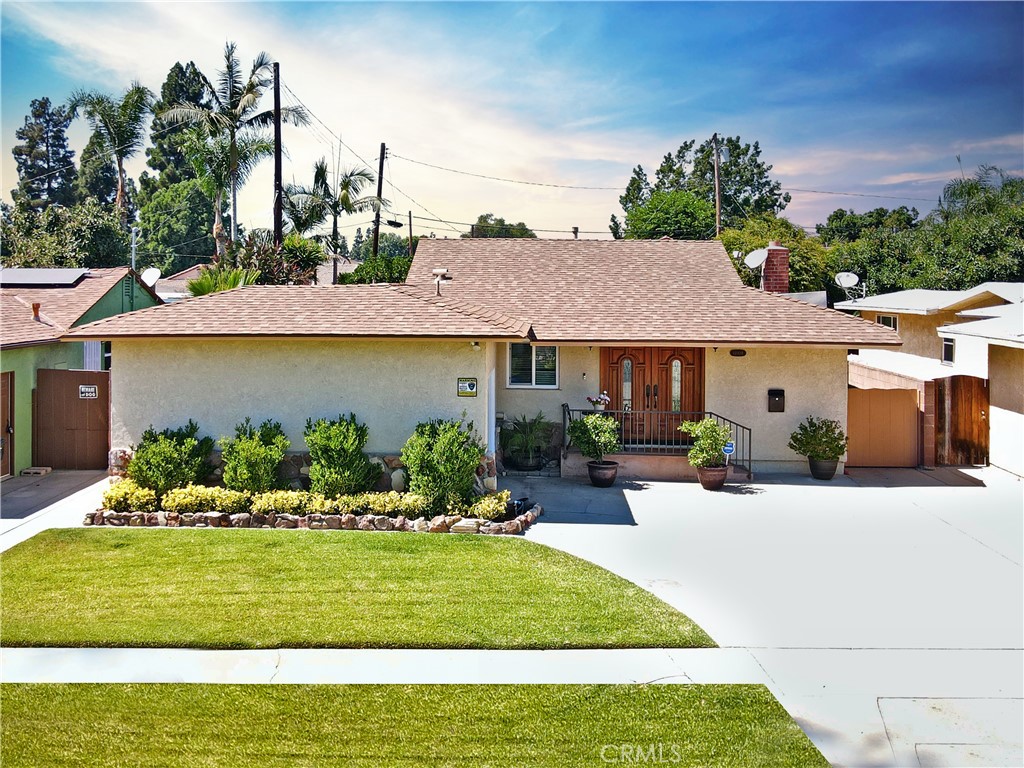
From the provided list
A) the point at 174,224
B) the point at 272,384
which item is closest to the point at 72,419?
the point at 272,384

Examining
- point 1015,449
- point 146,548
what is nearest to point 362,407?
point 146,548

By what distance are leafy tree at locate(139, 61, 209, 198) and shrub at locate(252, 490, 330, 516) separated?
53.3 m

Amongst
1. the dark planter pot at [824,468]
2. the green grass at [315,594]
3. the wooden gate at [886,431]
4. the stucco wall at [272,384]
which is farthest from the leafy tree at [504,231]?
the green grass at [315,594]

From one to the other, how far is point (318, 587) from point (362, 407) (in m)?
4.54

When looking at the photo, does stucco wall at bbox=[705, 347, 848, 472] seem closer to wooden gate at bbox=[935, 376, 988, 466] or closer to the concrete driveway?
the concrete driveway

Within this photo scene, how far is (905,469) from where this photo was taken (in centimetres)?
1700

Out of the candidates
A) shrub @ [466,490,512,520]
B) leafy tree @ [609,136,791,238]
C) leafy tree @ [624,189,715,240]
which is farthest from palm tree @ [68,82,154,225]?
leafy tree @ [609,136,791,238]

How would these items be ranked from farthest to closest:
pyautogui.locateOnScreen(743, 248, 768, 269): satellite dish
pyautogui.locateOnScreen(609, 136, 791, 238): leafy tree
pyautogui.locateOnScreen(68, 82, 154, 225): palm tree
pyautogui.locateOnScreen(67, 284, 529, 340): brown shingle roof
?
pyautogui.locateOnScreen(609, 136, 791, 238): leafy tree → pyautogui.locateOnScreen(68, 82, 154, 225): palm tree → pyautogui.locateOnScreen(743, 248, 768, 269): satellite dish → pyautogui.locateOnScreen(67, 284, 529, 340): brown shingle roof

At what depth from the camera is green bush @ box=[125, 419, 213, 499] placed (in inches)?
492

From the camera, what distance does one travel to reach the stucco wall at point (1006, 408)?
→ 1597cm

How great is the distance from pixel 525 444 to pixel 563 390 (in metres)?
1.71

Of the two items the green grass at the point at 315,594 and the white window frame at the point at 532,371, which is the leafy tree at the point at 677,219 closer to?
the white window frame at the point at 532,371

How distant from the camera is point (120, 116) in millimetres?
36938

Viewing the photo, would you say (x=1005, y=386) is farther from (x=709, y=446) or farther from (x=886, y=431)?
(x=709, y=446)
